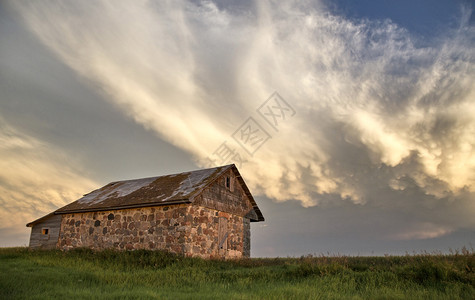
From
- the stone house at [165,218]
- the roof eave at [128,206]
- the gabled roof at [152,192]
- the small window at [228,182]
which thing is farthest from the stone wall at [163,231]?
the small window at [228,182]

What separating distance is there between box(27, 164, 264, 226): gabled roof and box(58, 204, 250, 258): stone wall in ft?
1.53

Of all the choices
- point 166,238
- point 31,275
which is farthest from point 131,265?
point 31,275

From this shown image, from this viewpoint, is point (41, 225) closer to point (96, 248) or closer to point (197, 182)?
point (96, 248)

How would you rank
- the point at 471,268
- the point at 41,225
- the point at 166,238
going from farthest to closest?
1. the point at 41,225
2. the point at 166,238
3. the point at 471,268

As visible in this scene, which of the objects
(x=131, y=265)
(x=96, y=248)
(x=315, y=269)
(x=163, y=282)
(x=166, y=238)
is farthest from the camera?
(x=96, y=248)

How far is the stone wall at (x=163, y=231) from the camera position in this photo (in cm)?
1912

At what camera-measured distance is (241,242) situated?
23953 mm

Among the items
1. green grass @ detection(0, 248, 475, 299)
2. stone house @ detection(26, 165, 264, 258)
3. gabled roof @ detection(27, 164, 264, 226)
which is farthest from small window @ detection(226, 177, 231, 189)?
green grass @ detection(0, 248, 475, 299)

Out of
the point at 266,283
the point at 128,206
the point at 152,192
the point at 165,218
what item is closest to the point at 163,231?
the point at 165,218

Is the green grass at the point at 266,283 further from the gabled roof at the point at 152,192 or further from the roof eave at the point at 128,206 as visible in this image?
the gabled roof at the point at 152,192

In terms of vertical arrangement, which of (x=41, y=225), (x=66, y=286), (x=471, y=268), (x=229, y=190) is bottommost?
(x=66, y=286)

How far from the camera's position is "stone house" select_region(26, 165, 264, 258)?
19344mm

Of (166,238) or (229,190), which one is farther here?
(229,190)

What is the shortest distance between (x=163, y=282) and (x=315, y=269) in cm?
578
